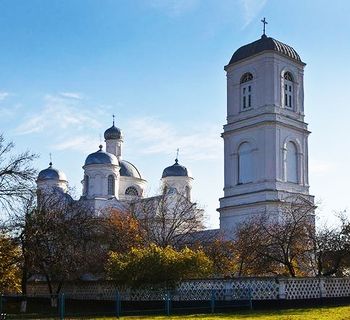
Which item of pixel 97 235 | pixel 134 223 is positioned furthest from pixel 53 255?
pixel 134 223

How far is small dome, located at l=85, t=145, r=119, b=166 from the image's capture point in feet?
205

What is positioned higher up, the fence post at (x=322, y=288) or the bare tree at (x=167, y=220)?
the bare tree at (x=167, y=220)

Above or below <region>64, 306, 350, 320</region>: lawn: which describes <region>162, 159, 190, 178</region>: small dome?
above

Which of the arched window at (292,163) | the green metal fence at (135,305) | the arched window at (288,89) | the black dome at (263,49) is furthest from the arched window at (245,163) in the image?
the green metal fence at (135,305)

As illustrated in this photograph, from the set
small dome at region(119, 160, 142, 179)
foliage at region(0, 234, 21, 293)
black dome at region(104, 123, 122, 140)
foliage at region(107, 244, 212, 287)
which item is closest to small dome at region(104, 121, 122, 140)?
black dome at region(104, 123, 122, 140)

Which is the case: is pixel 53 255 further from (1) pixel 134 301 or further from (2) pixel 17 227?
(1) pixel 134 301

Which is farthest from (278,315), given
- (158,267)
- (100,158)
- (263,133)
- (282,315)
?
(100,158)

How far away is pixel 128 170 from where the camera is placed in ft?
222

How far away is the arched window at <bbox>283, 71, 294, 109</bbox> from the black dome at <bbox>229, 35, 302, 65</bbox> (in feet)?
5.05

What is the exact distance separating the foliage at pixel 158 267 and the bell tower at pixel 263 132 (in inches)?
777

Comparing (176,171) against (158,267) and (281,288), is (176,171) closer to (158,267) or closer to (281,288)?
(158,267)

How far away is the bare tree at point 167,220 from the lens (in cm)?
3850

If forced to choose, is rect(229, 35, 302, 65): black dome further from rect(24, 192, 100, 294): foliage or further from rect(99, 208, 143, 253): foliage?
rect(24, 192, 100, 294): foliage

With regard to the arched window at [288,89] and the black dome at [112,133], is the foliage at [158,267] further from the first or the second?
the black dome at [112,133]
